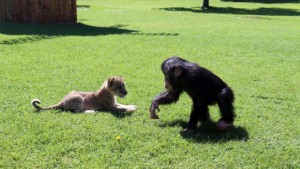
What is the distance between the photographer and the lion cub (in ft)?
24.0

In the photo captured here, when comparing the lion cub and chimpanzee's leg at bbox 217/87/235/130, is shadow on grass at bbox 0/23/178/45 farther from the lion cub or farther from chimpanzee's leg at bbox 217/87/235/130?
chimpanzee's leg at bbox 217/87/235/130

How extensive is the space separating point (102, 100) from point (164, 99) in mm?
1227

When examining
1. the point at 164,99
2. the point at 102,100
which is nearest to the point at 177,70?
the point at 164,99

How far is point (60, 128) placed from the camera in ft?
21.0

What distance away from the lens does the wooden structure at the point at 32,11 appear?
72.0ft

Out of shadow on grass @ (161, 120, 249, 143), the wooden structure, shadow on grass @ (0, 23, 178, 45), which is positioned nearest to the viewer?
shadow on grass @ (161, 120, 249, 143)

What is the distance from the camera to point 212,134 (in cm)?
642

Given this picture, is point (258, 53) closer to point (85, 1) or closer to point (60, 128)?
point (60, 128)

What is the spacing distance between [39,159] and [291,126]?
13.2 ft

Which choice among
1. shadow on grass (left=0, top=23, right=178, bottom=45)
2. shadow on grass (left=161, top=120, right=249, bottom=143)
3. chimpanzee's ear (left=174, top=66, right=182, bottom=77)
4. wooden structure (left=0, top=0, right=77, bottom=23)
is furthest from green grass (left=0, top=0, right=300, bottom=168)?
wooden structure (left=0, top=0, right=77, bottom=23)

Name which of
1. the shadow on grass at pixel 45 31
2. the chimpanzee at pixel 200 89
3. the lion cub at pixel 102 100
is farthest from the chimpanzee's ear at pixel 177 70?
the shadow on grass at pixel 45 31

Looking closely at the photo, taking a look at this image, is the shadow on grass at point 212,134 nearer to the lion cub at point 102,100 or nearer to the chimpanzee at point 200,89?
the chimpanzee at point 200,89

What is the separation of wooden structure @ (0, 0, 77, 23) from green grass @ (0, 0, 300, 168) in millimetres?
6842

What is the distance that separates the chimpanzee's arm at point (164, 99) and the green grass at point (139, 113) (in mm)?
181
